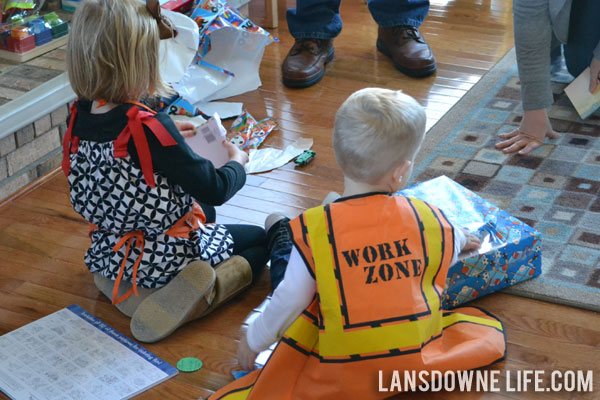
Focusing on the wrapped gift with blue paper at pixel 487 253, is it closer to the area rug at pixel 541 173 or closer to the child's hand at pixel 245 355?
the area rug at pixel 541 173

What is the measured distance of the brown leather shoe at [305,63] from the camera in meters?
2.64

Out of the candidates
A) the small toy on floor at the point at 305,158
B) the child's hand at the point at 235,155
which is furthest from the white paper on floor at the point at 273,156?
the child's hand at the point at 235,155

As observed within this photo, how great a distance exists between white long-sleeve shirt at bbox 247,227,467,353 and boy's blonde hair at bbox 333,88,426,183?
0.64 ft

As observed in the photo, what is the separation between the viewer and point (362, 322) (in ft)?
4.07

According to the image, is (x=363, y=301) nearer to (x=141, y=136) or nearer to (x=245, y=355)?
(x=245, y=355)

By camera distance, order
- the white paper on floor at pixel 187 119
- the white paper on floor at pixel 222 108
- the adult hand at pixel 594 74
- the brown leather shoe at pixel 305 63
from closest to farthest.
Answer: the adult hand at pixel 594 74, the white paper on floor at pixel 187 119, the white paper on floor at pixel 222 108, the brown leather shoe at pixel 305 63

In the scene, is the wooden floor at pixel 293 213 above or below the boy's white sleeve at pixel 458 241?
below

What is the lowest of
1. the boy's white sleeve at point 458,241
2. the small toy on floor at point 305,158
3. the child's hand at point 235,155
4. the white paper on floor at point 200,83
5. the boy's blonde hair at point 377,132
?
the small toy on floor at point 305,158

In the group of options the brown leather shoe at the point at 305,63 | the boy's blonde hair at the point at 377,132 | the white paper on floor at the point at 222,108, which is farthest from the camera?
the brown leather shoe at the point at 305,63

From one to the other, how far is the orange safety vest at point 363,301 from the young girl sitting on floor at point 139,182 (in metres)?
0.31

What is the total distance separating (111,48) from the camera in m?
1.38

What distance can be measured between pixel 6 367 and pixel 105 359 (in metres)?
0.19

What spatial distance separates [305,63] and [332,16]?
23 centimetres

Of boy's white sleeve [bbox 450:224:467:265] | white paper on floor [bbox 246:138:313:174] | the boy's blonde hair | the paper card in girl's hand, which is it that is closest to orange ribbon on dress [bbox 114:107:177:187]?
the paper card in girl's hand
